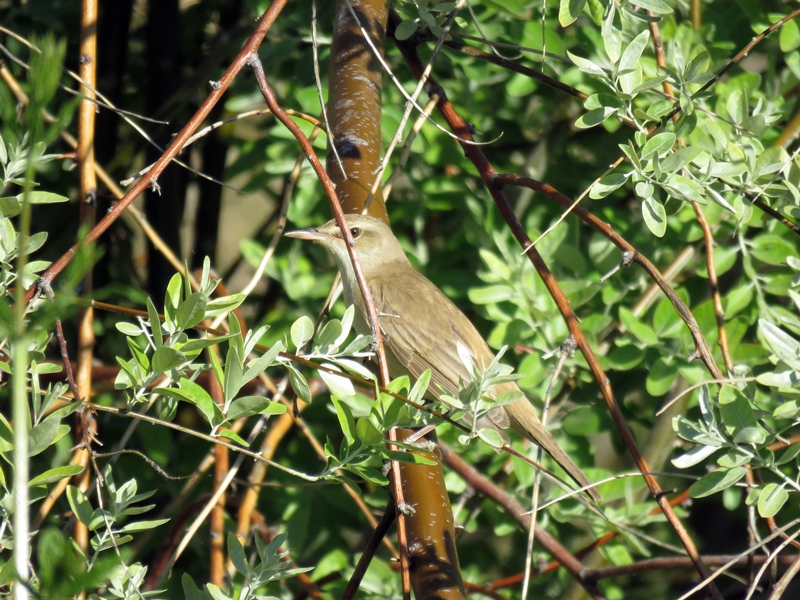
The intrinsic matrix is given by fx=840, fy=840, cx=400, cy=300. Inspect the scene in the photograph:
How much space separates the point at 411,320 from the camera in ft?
12.1

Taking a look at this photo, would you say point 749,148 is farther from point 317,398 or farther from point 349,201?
point 317,398

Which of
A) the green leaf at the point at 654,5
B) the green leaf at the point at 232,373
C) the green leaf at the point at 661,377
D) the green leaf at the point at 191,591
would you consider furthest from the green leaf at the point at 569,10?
the green leaf at the point at 191,591

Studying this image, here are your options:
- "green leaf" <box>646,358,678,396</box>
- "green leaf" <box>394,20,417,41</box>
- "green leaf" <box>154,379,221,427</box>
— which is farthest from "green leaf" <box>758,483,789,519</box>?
"green leaf" <box>394,20,417,41</box>

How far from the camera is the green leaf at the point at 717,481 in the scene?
6.53 feet

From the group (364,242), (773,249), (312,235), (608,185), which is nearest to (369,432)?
(608,185)

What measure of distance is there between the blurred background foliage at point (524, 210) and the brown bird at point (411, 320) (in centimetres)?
11

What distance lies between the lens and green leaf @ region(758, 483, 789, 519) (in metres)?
1.97

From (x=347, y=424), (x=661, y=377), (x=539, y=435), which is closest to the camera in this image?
(x=347, y=424)

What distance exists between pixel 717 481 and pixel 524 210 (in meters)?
2.20

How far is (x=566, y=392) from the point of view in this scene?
3514mm

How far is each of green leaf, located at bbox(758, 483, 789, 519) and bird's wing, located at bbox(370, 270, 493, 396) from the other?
1.67 meters

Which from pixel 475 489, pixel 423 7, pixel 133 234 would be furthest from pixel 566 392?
pixel 133 234

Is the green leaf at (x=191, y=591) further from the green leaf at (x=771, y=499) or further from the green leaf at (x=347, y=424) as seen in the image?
the green leaf at (x=771, y=499)

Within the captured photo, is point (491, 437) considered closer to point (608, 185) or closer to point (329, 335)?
point (329, 335)
